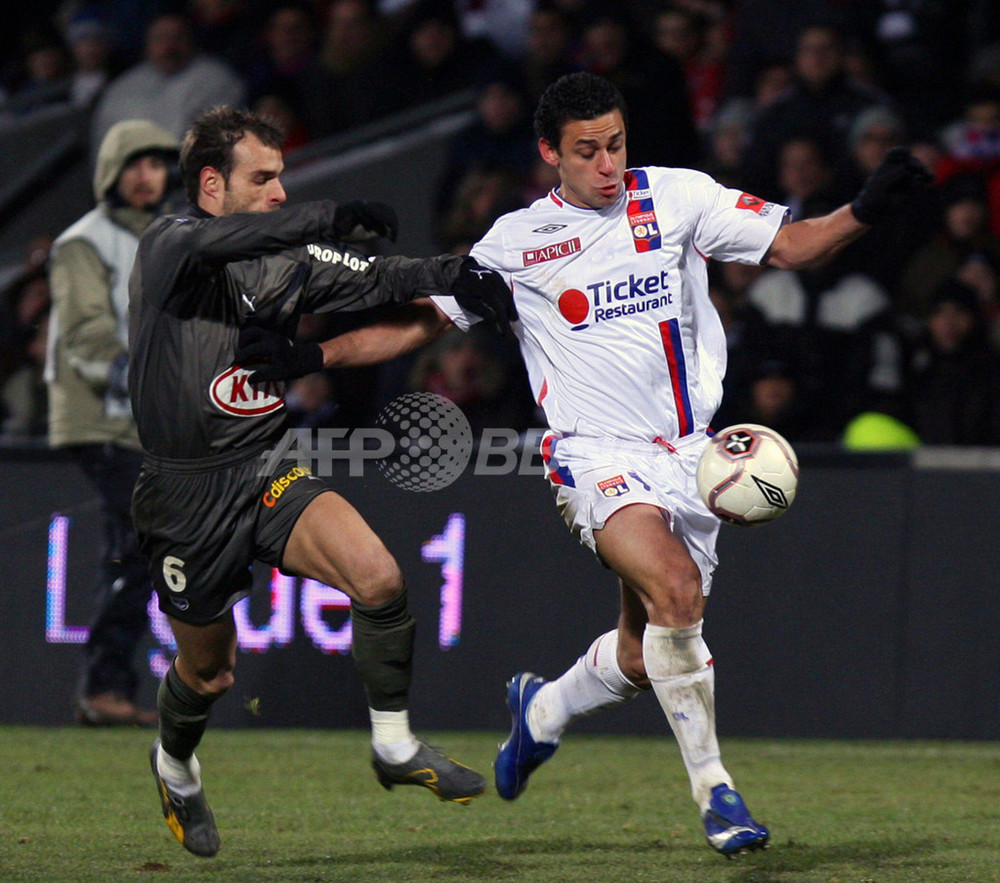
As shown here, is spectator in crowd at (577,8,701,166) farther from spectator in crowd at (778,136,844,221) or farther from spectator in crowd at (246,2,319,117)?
spectator in crowd at (246,2,319,117)

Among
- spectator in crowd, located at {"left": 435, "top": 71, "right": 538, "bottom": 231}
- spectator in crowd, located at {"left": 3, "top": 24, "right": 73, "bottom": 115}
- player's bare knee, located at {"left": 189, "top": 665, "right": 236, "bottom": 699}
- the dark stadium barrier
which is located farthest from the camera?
spectator in crowd, located at {"left": 3, "top": 24, "right": 73, "bottom": 115}

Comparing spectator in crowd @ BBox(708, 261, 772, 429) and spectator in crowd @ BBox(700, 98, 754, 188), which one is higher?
spectator in crowd @ BBox(700, 98, 754, 188)

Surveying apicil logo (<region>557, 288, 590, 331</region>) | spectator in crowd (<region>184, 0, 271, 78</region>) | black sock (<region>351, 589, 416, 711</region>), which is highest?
spectator in crowd (<region>184, 0, 271, 78</region>)

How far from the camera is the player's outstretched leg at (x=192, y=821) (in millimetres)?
5250

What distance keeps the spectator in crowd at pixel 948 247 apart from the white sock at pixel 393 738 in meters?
5.31

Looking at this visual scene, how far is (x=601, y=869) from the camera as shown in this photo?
5035mm

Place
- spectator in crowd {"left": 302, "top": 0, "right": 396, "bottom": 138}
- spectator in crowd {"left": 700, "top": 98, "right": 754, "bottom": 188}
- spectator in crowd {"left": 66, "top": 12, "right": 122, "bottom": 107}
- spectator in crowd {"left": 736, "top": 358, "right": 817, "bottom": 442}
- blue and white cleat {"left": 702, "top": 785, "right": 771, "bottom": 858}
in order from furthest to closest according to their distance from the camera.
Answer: spectator in crowd {"left": 66, "top": 12, "right": 122, "bottom": 107}
spectator in crowd {"left": 302, "top": 0, "right": 396, "bottom": 138}
spectator in crowd {"left": 700, "top": 98, "right": 754, "bottom": 188}
spectator in crowd {"left": 736, "top": 358, "right": 817, "bottom": 442}
blue and white cleat {"left": 702, "top": 785, "right": 771, "bottom": 858}

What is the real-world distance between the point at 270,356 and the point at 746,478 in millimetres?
1493

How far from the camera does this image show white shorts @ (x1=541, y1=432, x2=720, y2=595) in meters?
5.37

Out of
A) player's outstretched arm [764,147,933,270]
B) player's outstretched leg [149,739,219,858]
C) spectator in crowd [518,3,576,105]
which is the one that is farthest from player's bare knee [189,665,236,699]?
spectator in crowd [518,3,576,105]

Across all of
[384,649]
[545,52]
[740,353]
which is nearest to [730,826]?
[384,649]

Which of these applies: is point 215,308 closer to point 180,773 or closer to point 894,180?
point 180,773

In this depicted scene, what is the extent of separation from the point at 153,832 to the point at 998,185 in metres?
6.49

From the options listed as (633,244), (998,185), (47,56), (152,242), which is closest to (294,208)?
(152,242)
